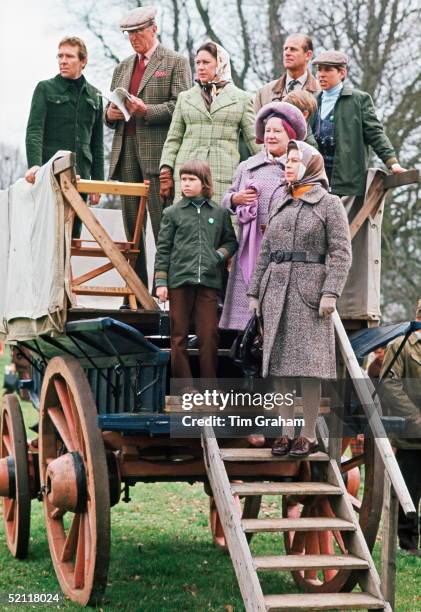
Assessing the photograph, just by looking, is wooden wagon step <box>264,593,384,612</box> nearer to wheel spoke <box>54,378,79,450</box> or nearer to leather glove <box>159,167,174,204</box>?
wheel spoke <box>54,378,79,450</box>

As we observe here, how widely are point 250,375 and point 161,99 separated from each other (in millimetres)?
2574

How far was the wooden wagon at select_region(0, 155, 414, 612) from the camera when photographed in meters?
5.73

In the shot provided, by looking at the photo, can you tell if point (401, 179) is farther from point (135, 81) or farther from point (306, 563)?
point (306, 563)

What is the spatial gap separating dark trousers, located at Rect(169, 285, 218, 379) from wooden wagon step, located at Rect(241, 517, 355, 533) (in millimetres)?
1033

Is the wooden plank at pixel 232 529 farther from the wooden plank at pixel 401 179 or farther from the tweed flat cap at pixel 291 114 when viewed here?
the wooden plank at pixel 401 179

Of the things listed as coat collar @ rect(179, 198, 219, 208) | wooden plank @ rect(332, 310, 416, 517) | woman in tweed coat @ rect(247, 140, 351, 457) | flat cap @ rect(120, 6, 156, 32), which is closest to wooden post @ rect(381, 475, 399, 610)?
wooden plank @ rect(332, 310, 416, 517)

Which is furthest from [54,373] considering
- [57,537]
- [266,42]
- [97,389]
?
[266,42]

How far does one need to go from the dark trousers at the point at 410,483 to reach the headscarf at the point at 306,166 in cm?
313

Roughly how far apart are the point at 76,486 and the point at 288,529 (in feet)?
4.19

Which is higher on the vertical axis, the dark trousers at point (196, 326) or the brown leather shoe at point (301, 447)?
the dark trousers at point (196, 326)

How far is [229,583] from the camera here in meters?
7.74

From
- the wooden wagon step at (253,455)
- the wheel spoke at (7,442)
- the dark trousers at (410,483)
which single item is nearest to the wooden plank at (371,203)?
the wooden wagon step at (253,455)

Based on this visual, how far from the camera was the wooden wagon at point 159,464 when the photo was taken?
5.73 m

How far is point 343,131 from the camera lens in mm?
7297
